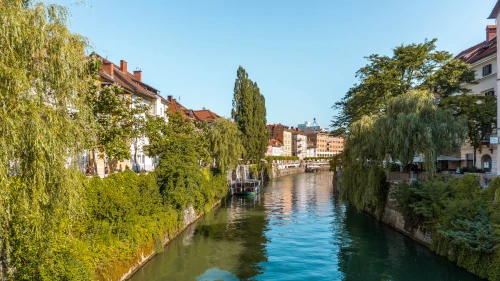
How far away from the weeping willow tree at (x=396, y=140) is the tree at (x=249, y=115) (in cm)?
2769

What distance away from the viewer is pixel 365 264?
17578 millimetres

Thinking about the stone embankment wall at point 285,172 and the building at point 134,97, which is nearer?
the building at point 134,97

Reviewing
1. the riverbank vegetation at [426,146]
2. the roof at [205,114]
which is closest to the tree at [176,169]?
the riverbank vegetation at [426,146]

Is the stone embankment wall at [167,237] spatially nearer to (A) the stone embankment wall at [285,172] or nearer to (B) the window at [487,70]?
(B) the window at [487,70]

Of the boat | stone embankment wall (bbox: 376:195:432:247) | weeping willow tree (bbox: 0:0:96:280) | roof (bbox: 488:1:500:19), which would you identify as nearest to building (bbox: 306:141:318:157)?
the boat

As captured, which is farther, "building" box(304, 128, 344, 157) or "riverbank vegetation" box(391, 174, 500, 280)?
"building" box(304, 128, 344, 157)

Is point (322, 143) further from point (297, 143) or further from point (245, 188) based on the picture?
point (245, 188)

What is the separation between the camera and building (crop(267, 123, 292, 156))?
130075 millimetres

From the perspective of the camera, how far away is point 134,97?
31250mm

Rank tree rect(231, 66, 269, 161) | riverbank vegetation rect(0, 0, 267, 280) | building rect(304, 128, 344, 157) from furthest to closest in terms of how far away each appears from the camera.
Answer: building rect(304, 128, 344, 157) < tree rect(231, 66, 269, 161) < riverbank vegetation rect(0, 0, 267, 280)

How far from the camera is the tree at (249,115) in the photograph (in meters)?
52.6

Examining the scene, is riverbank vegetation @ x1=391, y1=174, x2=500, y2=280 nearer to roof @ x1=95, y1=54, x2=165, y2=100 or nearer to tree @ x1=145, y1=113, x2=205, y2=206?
tree @ x1=145, y1=113, x2=205, y2=206

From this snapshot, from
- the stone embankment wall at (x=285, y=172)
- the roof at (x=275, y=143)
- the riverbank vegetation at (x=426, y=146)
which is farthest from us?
the roof at (x=275, y=143)

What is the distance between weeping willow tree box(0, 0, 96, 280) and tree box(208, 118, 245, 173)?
90.9 feet
